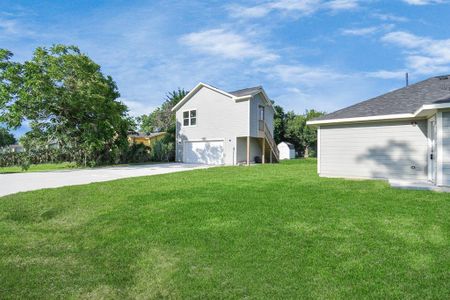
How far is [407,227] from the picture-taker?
4.84m

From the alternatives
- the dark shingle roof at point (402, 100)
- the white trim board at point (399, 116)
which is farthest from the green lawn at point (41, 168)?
the dark shingle roof at point (402, 100)

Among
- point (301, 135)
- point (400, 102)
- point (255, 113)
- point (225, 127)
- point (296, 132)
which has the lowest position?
point (225, 127)

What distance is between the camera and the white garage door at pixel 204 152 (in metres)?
21.7

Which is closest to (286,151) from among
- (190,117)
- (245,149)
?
(245,149)

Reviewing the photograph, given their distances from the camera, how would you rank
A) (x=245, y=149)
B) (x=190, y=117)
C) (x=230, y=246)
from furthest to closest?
(x=190, y=117), (x=245, y=149), (x=230, y=246)

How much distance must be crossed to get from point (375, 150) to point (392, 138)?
0.70 meters

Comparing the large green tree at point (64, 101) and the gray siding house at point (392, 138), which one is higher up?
the large green tree at point (64, 101)

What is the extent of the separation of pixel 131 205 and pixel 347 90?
17.4m

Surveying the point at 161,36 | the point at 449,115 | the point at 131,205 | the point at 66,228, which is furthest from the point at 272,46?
the point at 66,228

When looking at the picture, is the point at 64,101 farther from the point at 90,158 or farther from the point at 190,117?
the point at 190,117

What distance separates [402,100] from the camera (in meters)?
11.0

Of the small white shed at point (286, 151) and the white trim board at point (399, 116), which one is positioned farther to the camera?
the small white shed at point (286, 151)

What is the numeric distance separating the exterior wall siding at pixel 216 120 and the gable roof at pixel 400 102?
29.5ft

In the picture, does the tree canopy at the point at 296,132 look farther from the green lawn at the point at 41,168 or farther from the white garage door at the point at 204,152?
the green lawn at the point at 41,168
